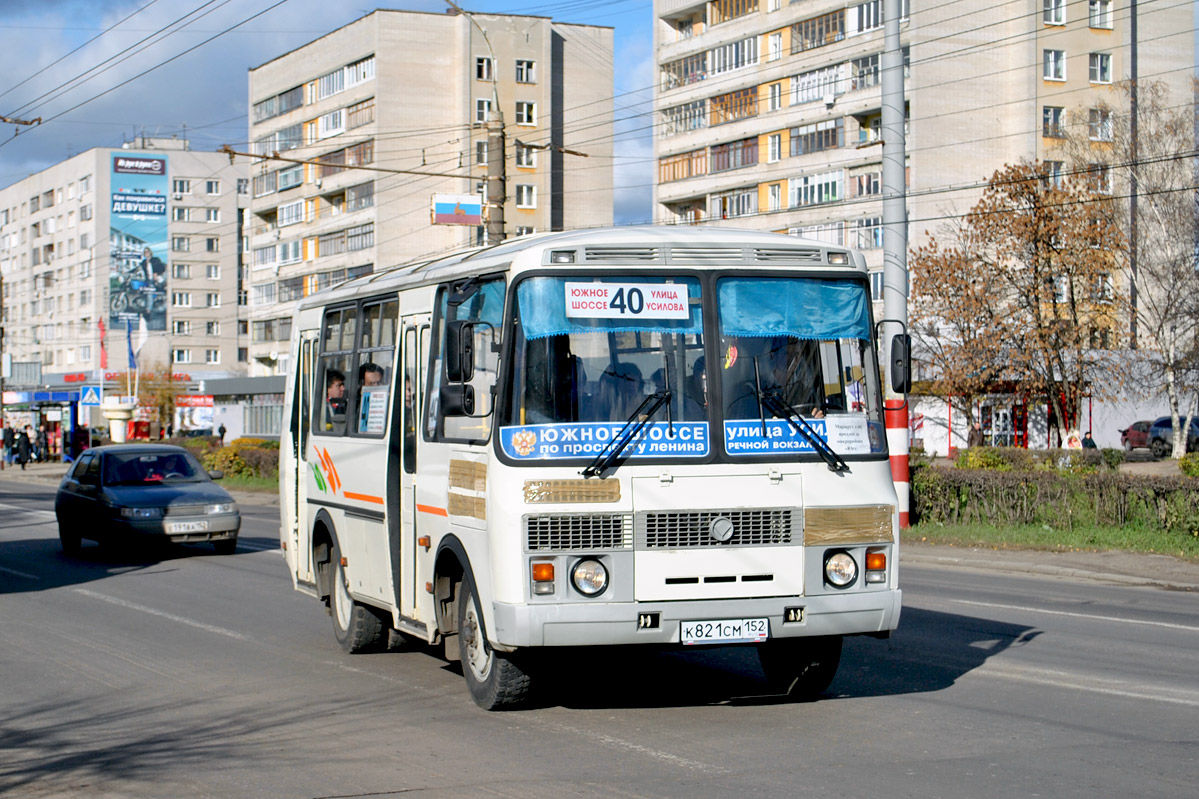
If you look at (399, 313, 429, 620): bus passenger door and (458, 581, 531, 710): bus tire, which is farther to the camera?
(399, 313, 429, 620): bus passenger door

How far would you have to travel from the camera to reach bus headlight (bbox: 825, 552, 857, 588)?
8.12 meters

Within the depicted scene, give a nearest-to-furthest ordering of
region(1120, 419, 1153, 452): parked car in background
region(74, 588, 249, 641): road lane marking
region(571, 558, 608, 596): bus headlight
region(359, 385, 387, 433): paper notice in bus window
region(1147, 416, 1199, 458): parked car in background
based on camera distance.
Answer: region(571, 558, 608, 596): bus headlight → region(359, 385, 387, 433): paper notice in bus window → region(74, 588, 249, 641): road lane marking → region(1147, 416, 1199, 458): parked car in background → region(1120, 419, 1153, 452): parked car in background

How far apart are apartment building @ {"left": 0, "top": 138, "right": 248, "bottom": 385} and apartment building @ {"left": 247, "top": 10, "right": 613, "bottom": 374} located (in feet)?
67.5

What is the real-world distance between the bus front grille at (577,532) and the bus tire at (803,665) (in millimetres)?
1446

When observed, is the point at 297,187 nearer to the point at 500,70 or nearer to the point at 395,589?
the point at 500,70

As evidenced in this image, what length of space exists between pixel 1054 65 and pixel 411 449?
62.6 m

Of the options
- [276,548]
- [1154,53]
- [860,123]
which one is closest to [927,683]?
[276,548]

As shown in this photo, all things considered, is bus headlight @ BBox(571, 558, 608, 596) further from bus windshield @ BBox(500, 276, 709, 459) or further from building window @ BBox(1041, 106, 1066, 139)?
building window @ BBox(1041, 106, 1066, 139)

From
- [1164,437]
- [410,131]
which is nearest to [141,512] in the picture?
[1164,437]

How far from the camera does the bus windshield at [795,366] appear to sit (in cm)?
817

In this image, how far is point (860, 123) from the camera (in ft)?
213

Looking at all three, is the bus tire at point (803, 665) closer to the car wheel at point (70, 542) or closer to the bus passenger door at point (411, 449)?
the bus passenger door at point (411, 449)

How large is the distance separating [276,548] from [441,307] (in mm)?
13471

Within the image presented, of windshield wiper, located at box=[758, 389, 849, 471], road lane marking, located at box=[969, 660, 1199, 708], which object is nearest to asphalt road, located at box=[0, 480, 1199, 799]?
road lane marking, located at box=[969, 660, 1199, 708]
